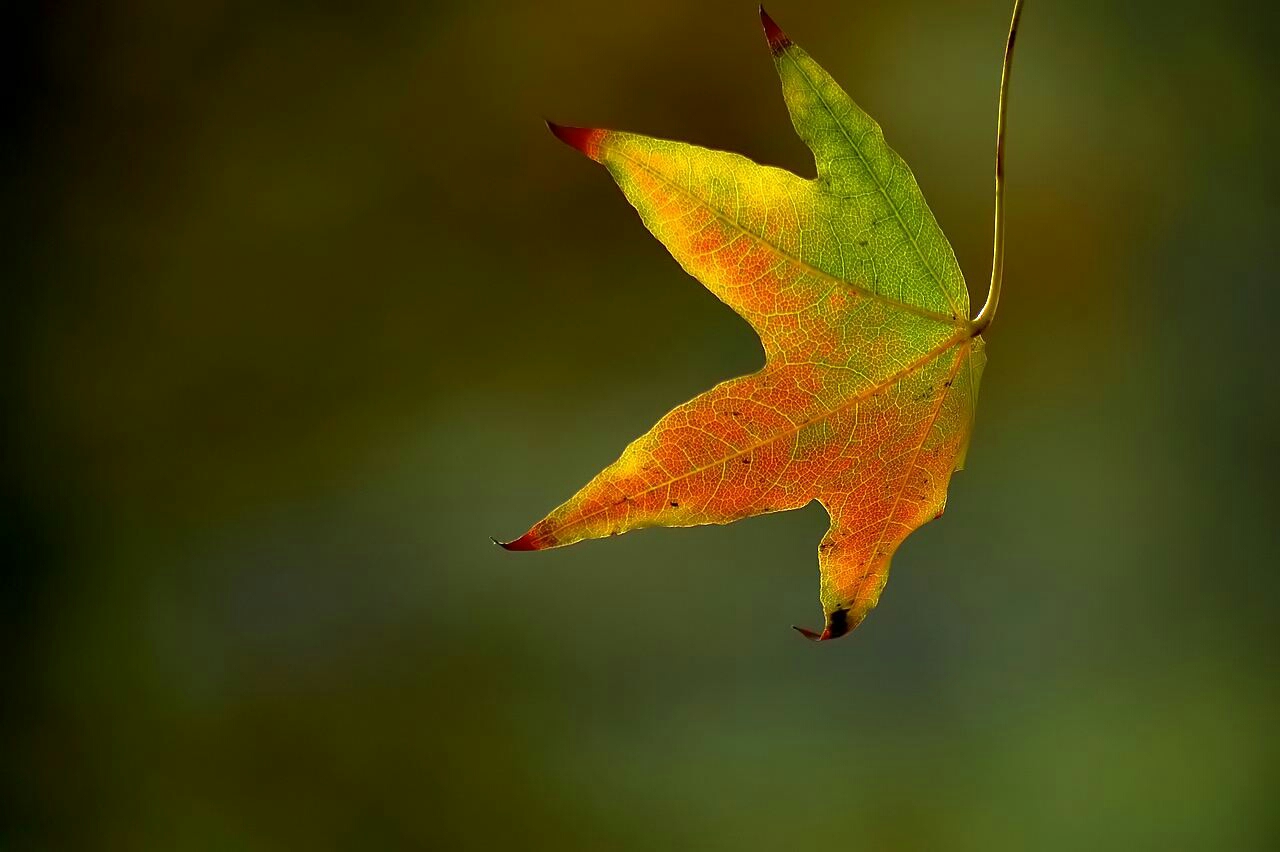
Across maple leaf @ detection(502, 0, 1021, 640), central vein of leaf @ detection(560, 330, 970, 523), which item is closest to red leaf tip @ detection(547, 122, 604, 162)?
maple leaf @ detection(502, 0, 1021, 640)

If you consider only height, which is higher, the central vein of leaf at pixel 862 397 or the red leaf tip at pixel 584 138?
the red leaf tip at pixel 584 138

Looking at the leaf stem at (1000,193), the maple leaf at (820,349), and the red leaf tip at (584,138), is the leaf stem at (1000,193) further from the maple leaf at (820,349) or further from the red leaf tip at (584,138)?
the red leaf tip at (584,138)

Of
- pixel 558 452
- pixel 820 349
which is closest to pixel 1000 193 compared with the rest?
pixel 820 349

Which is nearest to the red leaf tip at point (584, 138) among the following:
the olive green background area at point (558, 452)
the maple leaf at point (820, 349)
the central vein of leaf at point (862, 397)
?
the maple leaf at point (820, 349)

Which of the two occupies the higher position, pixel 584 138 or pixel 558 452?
pixel 584 138

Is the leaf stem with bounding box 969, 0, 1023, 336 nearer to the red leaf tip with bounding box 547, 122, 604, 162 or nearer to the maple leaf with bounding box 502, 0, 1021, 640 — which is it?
the maple leaf with bounding box 502, 0, 1021, 640

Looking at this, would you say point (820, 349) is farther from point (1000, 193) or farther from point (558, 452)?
point (558, 452)

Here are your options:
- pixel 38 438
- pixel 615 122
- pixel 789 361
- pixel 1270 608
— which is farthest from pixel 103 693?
pixel 1270 608
